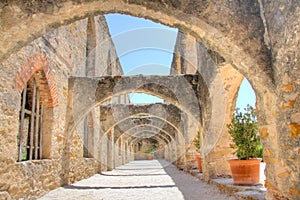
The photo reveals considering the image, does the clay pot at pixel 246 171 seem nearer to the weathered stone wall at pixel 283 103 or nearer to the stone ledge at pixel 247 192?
the stone ledge at pixel 247 192

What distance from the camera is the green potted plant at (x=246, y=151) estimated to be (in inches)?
180

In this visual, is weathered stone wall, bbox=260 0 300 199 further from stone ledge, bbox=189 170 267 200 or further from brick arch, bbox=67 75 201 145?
brick arch, bbox=67 75 201 145

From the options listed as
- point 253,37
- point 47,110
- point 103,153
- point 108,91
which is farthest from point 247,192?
point 103,153

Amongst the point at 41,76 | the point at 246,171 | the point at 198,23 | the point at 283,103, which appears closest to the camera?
the point at 283,103

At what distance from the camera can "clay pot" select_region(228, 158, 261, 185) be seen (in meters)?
4.54

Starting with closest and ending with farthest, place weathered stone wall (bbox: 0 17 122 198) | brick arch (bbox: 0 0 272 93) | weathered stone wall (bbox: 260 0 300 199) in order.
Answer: weathered stone wall (bbox: 260 0 300 199) → brick arch (bbox: 0 0 272 93) → weathered stone wall (bbox: 0 17 122 198)

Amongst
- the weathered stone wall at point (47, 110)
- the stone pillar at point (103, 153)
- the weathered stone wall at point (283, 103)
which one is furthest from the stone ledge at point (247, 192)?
the stone pillar at point (103, 153)

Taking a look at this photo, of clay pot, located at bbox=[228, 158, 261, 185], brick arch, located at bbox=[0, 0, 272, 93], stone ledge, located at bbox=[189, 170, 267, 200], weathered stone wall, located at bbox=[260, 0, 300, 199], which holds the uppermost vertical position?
brick arch, located at bbox=[0, 0, 272, 93]

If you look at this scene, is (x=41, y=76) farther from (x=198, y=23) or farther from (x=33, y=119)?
(x=198, y=23)

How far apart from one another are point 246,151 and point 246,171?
341mm

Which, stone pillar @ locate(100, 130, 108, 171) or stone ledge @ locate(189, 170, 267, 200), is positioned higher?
stone pillar @ locate(100, 130, 108, 171)

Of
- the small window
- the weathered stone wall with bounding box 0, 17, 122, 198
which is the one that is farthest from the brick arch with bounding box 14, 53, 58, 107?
the small window

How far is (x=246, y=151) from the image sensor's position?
4.73m

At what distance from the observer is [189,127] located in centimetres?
1072
